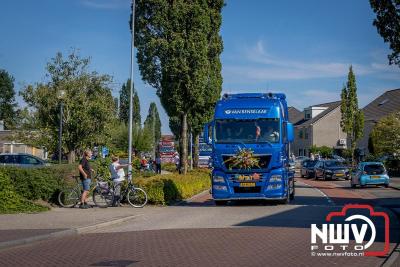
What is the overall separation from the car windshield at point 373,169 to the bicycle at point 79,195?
19.0 m

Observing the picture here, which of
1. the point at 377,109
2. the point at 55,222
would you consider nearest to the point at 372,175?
the point at 55,222

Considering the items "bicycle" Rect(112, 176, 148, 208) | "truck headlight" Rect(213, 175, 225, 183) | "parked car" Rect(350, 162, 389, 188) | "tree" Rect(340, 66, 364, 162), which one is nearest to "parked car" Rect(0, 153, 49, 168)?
"bicycle" Rect(112, 176, 148, 208)

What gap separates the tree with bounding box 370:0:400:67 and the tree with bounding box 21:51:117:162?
1641cm

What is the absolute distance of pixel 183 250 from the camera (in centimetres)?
1078

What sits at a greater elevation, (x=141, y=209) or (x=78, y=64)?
(x=78, y=64)

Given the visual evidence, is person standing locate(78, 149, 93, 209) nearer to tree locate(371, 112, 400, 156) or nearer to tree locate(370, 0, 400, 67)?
tree locate(370, 0, 400, 67)

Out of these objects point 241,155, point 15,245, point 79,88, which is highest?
point 79,88

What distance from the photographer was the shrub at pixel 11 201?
1752 cm

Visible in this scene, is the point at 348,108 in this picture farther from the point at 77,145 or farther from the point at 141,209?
the point at 141,209

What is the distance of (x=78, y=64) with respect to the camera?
33844mm

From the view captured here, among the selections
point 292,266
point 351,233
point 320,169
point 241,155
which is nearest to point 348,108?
point 320,169

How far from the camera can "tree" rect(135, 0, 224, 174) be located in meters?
28.6

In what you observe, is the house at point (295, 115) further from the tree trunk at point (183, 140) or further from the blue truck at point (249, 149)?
the blue truck at point (249, 149)

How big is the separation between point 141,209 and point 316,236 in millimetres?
8416
